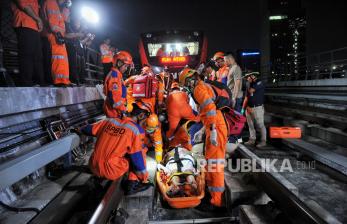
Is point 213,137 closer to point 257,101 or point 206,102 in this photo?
point 206,102

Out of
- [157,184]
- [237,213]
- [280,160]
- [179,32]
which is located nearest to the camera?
[237,213]

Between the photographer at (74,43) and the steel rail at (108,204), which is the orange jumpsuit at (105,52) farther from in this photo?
the steel rail at (108,204)

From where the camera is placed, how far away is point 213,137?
3.79 meters

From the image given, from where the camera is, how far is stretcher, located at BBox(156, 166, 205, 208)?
3.65 metres

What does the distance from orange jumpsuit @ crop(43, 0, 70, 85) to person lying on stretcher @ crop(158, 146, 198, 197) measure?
9.40 feet

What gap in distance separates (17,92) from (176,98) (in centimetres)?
282

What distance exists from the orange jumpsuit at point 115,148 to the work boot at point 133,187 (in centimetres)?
27

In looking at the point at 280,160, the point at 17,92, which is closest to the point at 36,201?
the point at 17,92

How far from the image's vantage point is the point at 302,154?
18.1 ft

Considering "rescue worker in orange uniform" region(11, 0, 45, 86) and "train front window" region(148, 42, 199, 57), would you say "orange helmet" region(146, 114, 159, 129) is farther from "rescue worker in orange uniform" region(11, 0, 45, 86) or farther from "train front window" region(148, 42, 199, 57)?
"train front window" region(148, 42, 199, 57)

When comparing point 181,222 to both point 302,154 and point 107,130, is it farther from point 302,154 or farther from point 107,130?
point 302,154

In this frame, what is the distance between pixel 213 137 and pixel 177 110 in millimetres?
1822

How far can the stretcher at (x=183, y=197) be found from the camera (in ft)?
12.0

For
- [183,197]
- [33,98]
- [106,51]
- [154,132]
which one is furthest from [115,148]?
[106,51]
